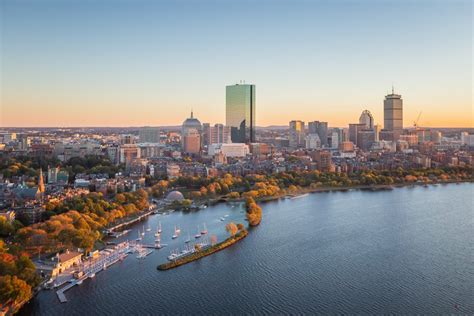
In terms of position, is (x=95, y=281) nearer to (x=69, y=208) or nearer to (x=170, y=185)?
(x=69, y=208)

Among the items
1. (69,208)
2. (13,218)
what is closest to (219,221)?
(69,208)

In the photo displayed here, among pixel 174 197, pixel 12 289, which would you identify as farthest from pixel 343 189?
pixel 12 289

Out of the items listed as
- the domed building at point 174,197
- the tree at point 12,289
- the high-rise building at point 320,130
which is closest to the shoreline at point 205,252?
the tree at point 12,289

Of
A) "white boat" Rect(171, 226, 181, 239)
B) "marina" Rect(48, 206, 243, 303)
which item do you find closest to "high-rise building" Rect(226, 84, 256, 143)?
"marina" Rect(48, 206, 243, 303)

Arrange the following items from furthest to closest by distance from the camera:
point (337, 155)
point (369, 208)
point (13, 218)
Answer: point (337, 155) < point (369, 208) < point (13, 218)

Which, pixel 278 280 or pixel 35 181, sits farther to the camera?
pixel 35 181

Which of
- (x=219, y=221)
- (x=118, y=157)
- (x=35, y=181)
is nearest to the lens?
(x=219, y=221)

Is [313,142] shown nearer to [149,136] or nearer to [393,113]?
[393,113]

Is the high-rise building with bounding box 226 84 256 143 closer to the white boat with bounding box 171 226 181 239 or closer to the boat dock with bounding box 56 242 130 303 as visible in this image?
the white boat with bounding box 171 226 181 239
